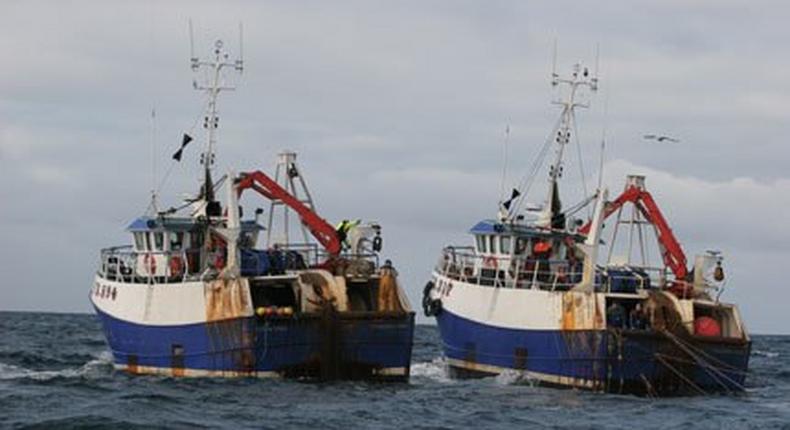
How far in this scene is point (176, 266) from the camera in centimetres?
5512

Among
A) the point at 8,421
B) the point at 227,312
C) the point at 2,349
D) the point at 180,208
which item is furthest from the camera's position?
the point at 2,349

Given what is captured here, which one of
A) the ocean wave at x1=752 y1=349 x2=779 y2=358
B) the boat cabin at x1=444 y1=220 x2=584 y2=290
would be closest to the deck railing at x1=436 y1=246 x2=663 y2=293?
the boat cabin at x1=444 y1=220 x2=584 y2=290

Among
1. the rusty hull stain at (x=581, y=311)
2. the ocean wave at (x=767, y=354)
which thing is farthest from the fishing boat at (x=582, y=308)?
the ocean wave at (x=767, y=354)

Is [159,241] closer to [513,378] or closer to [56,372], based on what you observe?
[56,372]

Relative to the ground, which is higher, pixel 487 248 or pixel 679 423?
pixel 487 248

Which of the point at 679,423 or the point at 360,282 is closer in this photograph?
the point at 679,423

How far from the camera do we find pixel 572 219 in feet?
191

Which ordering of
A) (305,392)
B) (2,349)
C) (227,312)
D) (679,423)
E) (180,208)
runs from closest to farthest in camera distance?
(679,423) → (305,392) → (227,312) → (180,208) → (2,349)

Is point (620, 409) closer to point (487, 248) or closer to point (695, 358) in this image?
point (695, 358)

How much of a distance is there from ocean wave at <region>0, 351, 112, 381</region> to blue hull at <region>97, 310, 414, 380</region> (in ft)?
14.3

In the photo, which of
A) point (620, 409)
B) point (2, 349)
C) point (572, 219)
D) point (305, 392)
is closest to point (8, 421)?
point (305, 392)

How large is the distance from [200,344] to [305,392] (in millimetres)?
5477

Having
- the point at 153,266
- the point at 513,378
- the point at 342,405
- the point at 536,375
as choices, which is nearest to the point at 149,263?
the point at 153,266

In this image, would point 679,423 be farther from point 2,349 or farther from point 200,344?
point 2,349
